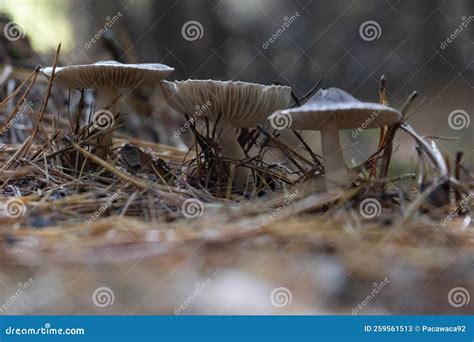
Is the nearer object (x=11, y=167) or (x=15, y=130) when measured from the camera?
(x=11, y=167)

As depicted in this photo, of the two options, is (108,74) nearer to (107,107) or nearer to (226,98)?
(107,107)

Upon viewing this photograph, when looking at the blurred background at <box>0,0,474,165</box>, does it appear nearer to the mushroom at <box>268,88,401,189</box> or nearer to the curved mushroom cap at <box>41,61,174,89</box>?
the curved mushroom cap at <box>41,61,174,89</box>

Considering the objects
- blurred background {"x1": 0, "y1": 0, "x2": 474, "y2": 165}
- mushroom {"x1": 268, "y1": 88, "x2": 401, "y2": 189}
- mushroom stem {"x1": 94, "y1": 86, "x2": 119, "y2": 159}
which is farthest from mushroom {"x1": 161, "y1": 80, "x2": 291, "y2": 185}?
blurred background {"x1": 0, "y1": 0, "x2": 474, "y2": 165}

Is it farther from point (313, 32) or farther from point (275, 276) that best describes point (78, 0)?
point (275, 276)

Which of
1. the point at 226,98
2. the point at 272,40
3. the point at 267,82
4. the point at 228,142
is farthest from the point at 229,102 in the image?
the point at 267,82

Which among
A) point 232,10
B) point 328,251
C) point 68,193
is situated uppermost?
point 232,10

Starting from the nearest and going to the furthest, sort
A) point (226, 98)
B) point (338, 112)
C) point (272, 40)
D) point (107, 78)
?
point (338, 112)
point (226, 98)
point (107, 78)
point (272, 40)

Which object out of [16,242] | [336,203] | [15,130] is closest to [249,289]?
[336,203]
